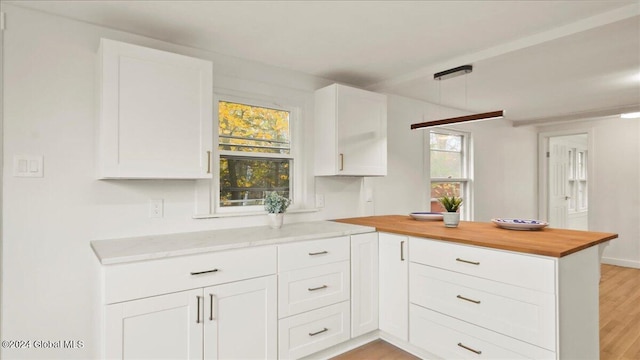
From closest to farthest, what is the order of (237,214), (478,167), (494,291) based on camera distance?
(494,291) < (237,214) < (478,167)

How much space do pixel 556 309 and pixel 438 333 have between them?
759mm

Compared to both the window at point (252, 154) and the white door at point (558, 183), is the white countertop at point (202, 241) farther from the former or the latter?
the white door at point (558, 183)

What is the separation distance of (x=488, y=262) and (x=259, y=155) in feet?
6.00

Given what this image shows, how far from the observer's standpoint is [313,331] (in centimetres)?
229

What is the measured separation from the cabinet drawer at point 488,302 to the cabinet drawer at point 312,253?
0.52 metres

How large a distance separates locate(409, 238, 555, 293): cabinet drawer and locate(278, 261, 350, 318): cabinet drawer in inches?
20.8

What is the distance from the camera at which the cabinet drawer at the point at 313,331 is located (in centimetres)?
217

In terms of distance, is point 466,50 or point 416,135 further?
point 416,135

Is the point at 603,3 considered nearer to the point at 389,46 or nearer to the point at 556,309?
the point at 389,46

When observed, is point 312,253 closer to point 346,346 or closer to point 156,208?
point 346,346

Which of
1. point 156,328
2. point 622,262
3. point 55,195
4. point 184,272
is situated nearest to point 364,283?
point 184,272

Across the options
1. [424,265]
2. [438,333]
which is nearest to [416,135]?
[424,265]

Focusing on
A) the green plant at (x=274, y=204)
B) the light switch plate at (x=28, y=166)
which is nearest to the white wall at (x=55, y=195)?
the light switch plate at (x=28, y=166)

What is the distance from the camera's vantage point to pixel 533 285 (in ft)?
5.86
